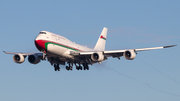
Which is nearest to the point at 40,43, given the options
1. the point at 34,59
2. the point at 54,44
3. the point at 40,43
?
the point at 40,43

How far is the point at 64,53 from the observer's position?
6838cm

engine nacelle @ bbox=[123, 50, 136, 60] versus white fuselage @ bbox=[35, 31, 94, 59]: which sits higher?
white fuselage @ bbox=[35, 31, 94, 59]

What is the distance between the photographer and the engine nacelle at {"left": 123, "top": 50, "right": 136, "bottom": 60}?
6706cm

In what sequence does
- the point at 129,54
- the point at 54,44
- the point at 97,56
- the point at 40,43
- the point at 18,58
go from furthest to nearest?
the point at 18,58, the point at 97,56, the point at 129,54, the point at 54,44, the point at 40,43

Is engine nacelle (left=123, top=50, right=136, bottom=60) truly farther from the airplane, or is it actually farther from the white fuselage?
the white fuselage

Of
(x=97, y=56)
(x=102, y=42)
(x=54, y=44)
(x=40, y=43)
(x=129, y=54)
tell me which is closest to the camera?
(x=40, y=43)

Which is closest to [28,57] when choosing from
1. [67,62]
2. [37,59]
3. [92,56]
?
[37,59]

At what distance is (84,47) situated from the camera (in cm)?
7575

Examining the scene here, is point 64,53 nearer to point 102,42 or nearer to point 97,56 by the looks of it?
point 97,56

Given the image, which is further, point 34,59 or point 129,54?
point 34,59

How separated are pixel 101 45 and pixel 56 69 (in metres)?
18.7

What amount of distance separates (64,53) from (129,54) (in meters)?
12.3

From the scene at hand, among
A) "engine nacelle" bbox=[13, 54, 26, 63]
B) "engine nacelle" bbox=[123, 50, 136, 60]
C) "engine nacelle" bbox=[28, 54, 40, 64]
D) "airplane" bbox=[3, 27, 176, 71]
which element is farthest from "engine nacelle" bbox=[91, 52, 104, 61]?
"engine nacelle" bbox=[13, 54, 26, 63]

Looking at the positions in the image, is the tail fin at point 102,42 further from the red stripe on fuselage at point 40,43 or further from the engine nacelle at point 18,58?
the red stripe on fuselage at point 40,43
